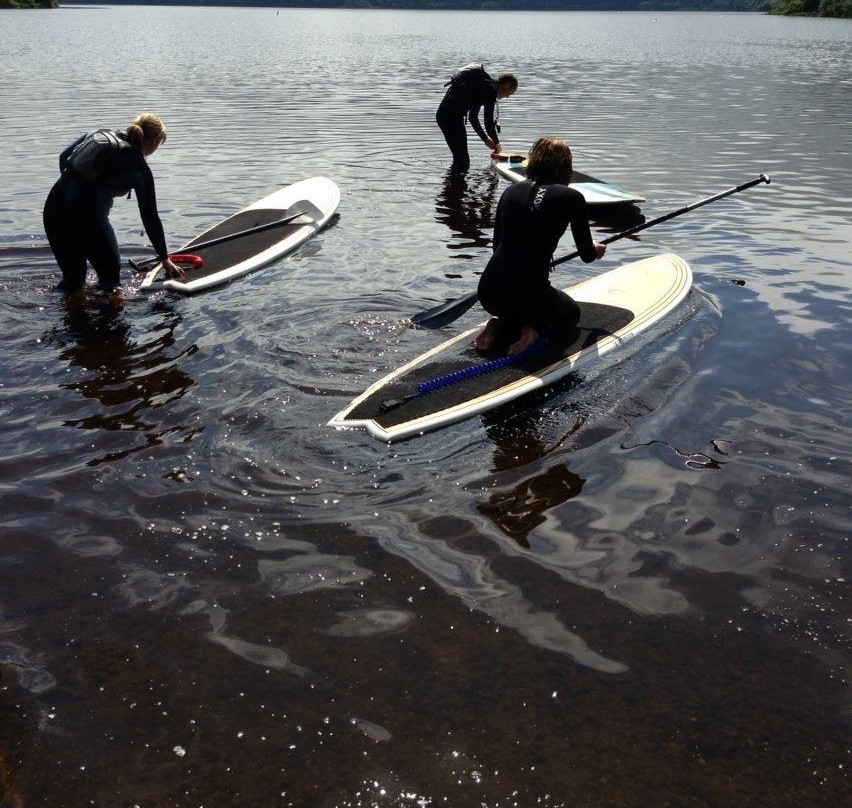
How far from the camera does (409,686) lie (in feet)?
→ 12.2

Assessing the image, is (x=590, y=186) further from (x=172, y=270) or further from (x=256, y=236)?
(x=172, y=270)

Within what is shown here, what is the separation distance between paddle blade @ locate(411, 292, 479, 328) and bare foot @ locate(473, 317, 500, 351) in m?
0.95

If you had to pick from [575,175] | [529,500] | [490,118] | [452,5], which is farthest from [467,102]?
[452,5]

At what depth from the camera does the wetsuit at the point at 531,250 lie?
6.63 metres

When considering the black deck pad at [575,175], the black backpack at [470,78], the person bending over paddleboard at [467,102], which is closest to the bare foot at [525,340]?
the black deck pad at [575,175]

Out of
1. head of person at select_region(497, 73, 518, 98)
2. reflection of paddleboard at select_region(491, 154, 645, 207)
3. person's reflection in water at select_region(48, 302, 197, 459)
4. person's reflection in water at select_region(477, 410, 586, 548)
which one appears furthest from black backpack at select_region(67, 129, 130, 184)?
head of person at select_region(497, 73, 518, 98)

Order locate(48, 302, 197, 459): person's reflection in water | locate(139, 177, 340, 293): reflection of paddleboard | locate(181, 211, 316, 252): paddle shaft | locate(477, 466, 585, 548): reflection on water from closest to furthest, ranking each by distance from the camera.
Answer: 1. locate(477, 466, 585, 548): reflection on water
2. locate(48, 302, 197, 459): person's reflection in water
3. locate(139, 177, 340, 293): reflection of paddleboard
4. locate(181, 211, 316, 252): paddle shaft

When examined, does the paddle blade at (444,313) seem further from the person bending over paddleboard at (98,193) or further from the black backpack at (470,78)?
the black backpack at (470,78)

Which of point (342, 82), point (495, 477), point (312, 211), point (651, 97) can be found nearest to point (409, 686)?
point (495, 477)

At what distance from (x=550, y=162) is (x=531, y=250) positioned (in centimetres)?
73

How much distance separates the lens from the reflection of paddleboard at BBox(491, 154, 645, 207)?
42.6ft

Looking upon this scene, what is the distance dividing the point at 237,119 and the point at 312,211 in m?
12.2

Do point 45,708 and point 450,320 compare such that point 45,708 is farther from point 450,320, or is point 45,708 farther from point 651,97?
point 651,97

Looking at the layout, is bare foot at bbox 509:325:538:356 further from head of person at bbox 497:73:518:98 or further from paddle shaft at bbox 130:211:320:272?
head of person at bbox 497:73:518:98
